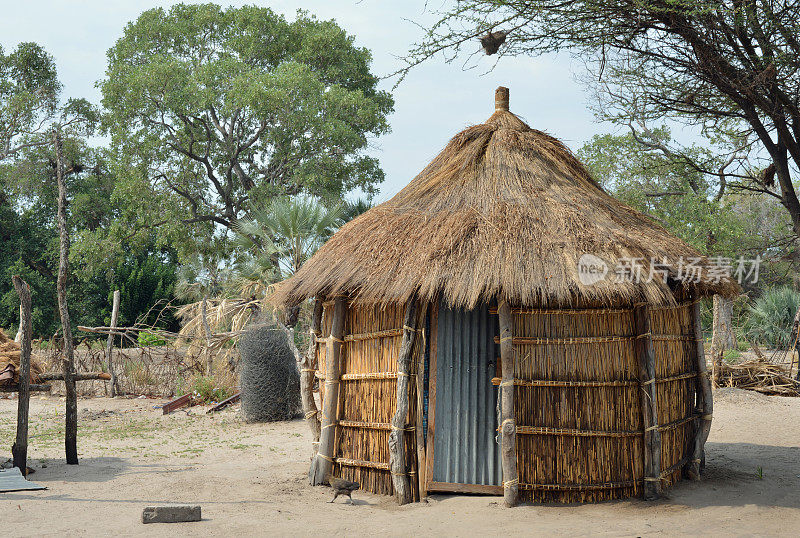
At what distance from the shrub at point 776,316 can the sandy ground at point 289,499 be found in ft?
31.5

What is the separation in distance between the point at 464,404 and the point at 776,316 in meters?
16.2

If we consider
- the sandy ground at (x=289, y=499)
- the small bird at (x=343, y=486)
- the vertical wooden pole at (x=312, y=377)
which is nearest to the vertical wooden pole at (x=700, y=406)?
the sandy ground at (x=289, y=499)

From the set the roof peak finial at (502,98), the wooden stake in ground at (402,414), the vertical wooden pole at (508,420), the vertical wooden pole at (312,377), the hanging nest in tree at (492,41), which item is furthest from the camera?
the roof peak finial at (502,98)

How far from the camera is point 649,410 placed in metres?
6.60

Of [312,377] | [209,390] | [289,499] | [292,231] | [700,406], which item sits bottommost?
[289,499]

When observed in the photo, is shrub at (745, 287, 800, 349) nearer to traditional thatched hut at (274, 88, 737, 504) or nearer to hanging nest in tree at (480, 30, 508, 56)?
traditional thatched hut at (274, 88, 737, 504)

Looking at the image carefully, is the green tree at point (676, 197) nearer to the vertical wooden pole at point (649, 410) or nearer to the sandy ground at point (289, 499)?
the sandy ground at point (289, 499)

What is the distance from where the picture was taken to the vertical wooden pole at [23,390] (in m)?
7.80

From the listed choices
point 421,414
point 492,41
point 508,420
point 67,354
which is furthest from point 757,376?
point 67,354

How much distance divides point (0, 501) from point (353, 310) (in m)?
3.67

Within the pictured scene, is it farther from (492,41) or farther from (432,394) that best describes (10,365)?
(492,41)

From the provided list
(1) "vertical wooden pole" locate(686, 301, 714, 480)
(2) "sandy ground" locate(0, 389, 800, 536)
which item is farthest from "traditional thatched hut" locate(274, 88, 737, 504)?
(2) "sandy ground" locate(0, 389, 800, 536)

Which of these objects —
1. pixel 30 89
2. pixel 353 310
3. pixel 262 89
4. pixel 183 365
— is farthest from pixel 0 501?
pixel 30 89

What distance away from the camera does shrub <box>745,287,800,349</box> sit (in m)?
19.4
